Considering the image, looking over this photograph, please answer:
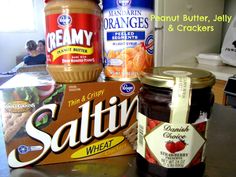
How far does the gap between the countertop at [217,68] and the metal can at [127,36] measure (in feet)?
3.17

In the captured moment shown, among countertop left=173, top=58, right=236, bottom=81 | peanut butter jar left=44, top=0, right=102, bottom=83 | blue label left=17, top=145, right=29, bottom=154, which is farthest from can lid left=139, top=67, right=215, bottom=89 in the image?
countertop left=173, top=58, right=236, bottom=81

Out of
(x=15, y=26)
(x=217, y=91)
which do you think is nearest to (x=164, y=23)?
(x=217, y=91)

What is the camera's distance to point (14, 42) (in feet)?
14.1

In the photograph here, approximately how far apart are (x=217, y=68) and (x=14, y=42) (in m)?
3.78

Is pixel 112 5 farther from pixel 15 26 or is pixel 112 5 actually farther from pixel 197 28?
pixel 15 26

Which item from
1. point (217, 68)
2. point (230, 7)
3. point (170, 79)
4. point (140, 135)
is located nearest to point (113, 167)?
point (140, 135)

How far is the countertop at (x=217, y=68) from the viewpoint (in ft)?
4.21

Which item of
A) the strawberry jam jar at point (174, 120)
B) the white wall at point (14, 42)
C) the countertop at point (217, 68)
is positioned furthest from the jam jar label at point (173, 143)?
the white wall at point (14, 42)

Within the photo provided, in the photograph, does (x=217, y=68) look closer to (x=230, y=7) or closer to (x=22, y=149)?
(x=230, y=7)

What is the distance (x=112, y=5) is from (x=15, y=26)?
14.3 ft

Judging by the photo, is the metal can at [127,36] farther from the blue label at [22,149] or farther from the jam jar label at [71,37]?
the blue label at [22,149]

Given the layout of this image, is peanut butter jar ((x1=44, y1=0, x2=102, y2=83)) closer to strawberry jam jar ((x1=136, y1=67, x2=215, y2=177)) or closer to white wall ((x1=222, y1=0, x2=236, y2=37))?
strawberry jam jar ((x1=136, y1=67, x2=215, y2=177))

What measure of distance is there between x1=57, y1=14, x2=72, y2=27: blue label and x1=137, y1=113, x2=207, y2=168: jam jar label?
7.3 inches

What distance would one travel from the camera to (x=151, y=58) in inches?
17.4
